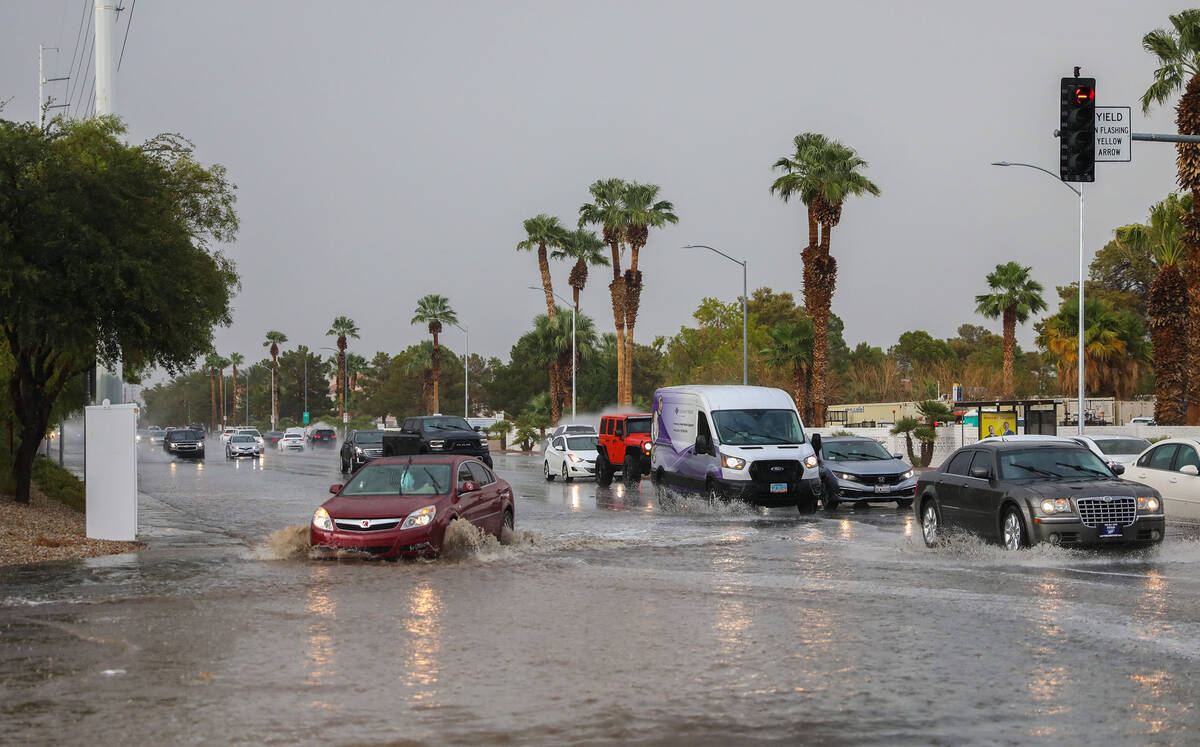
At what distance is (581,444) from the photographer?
37.3 meters

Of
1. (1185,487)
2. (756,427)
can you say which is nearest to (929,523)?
(1185,487)

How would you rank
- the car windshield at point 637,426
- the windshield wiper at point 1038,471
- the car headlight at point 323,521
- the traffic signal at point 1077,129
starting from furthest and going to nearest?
the car windshield at point 637,426, the traffic signal at point 1077,129, the windshield wiper at point 1038,471, the car headlight at point 323,521

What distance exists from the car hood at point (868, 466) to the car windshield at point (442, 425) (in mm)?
19296

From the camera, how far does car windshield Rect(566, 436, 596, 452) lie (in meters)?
36.9

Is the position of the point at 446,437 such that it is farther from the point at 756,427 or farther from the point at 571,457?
the point at 756,427

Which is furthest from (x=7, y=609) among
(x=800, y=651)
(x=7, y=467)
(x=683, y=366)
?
(x=683, y=366)

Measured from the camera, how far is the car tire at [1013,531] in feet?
50.3

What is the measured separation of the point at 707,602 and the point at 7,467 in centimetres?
1933

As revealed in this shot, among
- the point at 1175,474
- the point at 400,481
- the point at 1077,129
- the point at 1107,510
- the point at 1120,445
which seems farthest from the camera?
the point at 1120,445

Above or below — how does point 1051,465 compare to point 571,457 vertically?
above

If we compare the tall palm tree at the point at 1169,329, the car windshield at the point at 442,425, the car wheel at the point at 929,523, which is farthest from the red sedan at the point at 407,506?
the tall palm tree at the point at 1169,329

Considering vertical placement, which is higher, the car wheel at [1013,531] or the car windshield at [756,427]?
the car windshield at [756,427]

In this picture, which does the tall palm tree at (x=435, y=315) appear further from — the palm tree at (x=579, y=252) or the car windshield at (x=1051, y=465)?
the car windshield at (x=1051, y=465)

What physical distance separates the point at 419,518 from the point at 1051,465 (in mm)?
8071
